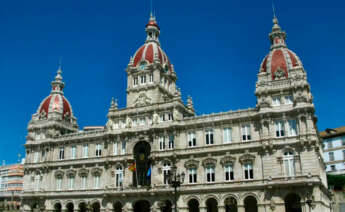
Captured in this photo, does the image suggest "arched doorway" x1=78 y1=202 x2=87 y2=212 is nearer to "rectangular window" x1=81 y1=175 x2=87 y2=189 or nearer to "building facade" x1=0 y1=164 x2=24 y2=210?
"rectangular window" x1=81 y1=175 x2=87 y2=189

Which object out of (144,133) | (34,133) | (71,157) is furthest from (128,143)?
(34,133)

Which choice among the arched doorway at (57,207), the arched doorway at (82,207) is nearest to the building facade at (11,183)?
the arched doorway at (57,207)

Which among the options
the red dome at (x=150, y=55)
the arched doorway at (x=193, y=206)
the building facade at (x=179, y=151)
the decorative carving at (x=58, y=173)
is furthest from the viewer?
the red dome at (x=150, y=55)

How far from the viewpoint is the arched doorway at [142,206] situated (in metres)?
62.4

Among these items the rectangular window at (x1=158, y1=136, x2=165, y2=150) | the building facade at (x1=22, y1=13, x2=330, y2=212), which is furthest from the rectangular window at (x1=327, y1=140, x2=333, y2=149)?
the rectangular window at (x1=158, y1=136, x2=165, y2=150)

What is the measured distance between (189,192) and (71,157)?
2637cm

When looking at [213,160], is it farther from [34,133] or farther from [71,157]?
[34,133]

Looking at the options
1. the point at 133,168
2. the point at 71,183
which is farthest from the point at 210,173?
the point at 71,183

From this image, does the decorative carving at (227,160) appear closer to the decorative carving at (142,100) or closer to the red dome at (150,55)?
the decorative carving at (142,100)

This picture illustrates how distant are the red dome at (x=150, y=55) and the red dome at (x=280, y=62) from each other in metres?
20.7

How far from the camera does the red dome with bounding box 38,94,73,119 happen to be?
76688 mm

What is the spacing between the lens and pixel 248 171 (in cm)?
5378

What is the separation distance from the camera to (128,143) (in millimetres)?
63719

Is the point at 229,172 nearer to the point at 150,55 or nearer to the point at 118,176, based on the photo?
the point at 118,176
